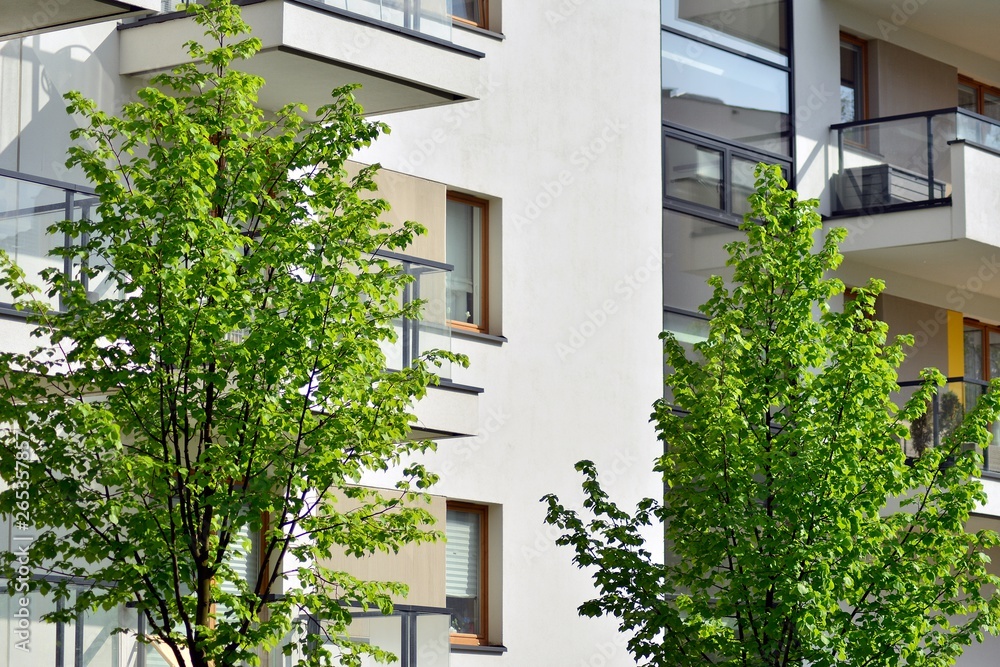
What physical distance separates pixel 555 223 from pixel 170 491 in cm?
871

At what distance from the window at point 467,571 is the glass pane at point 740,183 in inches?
222

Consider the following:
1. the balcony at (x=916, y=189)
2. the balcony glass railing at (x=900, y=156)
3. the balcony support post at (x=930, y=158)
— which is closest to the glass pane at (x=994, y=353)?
the balcony at (x=916, y=189)

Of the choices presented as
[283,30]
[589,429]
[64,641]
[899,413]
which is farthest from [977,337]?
[64,641]

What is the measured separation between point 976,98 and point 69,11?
1718 centimetres

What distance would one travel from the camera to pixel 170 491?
993cm

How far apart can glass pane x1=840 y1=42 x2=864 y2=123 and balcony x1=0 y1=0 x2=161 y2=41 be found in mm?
13675

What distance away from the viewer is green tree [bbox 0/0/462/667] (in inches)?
386

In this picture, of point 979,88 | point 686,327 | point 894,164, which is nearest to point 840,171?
point 894,164

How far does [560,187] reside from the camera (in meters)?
18.1

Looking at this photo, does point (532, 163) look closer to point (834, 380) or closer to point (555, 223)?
point (555, 223)

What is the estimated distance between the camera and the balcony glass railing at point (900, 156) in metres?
21.6

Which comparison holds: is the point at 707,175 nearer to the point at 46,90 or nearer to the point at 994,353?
the point at 994,353

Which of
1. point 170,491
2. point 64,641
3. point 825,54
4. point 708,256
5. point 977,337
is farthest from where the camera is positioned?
point 977,337

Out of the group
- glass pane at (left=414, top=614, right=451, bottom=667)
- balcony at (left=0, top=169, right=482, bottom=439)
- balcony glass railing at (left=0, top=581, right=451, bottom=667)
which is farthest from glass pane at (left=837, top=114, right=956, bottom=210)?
balcony glass railing at (left=0, top=581, right=451, bottom=667)
